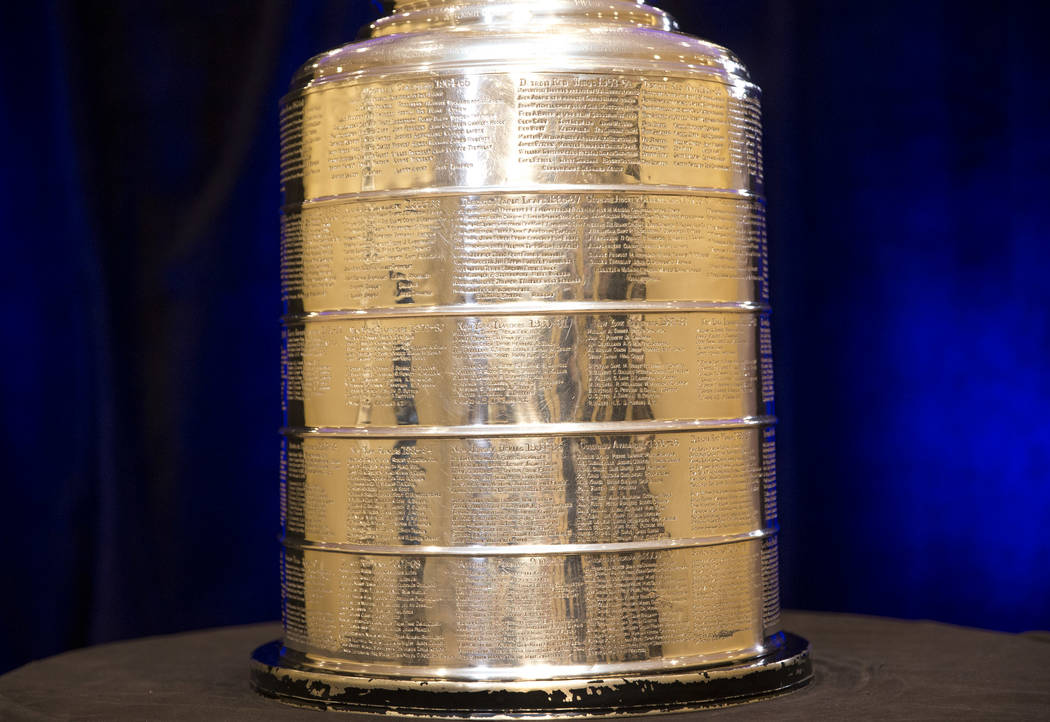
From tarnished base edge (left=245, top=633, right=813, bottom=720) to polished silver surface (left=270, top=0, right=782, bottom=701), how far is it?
1.3 inches

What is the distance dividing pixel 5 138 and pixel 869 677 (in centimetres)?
271

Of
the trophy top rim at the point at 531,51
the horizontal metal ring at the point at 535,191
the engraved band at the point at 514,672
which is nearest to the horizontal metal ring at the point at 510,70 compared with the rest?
the trophy top rim at the point at 531,51

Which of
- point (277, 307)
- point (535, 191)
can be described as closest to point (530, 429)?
point (535, 191)

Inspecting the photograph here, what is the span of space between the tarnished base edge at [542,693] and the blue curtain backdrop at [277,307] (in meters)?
1.43

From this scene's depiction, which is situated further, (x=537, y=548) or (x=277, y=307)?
(x=277, y=307)

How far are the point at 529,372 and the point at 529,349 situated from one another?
0.14 feet

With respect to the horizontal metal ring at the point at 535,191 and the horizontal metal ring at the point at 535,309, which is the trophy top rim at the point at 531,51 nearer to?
the horizontal metal ring at the point at 535,191

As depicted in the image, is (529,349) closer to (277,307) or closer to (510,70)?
(510,70)

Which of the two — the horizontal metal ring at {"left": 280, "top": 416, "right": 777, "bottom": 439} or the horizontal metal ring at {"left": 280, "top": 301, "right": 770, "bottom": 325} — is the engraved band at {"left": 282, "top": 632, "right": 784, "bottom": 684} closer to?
the horizontal metal ring at {"left": 280, "top": 416, "right": 777, "bottom": 439}

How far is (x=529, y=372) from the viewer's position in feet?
8.83

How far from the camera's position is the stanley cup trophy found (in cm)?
269

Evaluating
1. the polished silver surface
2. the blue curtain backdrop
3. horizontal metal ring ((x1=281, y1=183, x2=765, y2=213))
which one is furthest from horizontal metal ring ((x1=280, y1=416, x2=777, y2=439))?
the blue curtain backdrop

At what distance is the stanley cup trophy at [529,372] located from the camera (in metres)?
2.69

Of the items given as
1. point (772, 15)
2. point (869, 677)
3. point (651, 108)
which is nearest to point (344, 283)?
point (651, 108)
